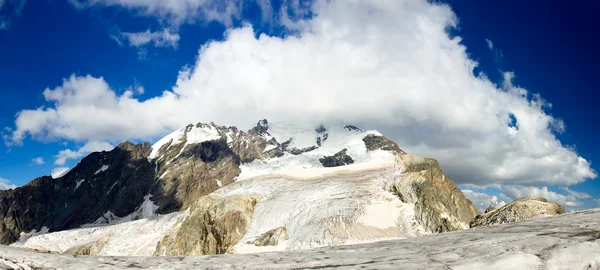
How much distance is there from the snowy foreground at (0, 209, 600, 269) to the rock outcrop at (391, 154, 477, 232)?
17.6m

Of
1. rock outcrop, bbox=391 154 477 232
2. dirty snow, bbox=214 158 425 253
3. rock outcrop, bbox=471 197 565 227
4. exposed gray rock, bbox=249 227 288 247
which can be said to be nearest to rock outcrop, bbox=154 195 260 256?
dirty snow, bbox=214 158 425 253

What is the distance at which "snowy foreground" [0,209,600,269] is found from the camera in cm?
338

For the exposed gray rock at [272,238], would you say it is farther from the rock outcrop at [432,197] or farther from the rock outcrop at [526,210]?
the rock outcrop at [526,210]

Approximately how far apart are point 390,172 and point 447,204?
13.5ft

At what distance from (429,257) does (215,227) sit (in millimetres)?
22374

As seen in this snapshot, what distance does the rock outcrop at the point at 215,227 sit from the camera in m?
23.4

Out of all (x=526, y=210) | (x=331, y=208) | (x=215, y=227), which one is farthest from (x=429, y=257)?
(x=215, y=227)

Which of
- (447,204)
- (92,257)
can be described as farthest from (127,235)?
(92,257)

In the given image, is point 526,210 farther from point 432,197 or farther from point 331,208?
point 331,208

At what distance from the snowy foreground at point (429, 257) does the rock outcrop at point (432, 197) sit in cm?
1765

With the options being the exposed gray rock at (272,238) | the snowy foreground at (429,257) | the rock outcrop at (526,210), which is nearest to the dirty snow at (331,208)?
the exposed gray rock at (272,238)

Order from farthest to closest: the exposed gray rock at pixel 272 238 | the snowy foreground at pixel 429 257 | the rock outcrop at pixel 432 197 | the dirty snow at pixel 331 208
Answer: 1. the rock outcrop at pixel 432 197
2. the exposed gray rock at pixel 272 238
3. the dirty snow at pixel 331 208
4. the snowy foreground at pixel 429 257

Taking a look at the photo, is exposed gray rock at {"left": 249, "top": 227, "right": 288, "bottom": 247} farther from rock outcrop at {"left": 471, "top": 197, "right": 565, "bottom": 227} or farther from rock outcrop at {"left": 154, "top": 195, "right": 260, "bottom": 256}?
rock outcrop at {"left": 471, "top": 197, "right": 565, "bottom": 227}

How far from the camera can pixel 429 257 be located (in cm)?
368
